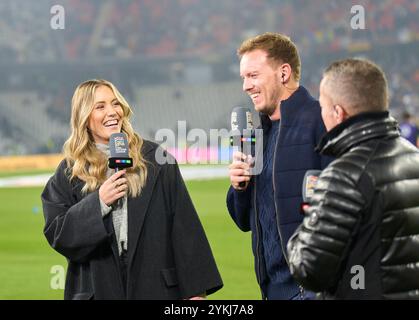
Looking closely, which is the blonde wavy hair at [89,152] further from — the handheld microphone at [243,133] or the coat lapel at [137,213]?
the handheld microphone at [243,133]

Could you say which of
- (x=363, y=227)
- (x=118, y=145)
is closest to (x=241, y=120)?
(x=118, y=145)

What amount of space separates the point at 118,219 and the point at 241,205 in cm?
64

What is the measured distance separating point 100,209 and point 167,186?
0.38 meters

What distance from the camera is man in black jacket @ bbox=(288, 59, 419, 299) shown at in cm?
271

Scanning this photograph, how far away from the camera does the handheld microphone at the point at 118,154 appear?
390cm

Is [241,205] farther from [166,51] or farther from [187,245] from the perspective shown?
[166,51]

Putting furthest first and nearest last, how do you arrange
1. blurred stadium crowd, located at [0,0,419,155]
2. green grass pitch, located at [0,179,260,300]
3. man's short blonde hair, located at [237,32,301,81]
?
blurred stadium crowd, located at [0,0,419,155] → green grass pitch, located at [0,179,260,300] → man's short blonde hair, located at [237,32,301,81]

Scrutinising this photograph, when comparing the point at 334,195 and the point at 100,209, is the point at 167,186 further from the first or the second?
the point at 334,195

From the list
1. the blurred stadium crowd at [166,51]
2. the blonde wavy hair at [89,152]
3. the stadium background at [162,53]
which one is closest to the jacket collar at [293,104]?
the blonde wavy hair at [89,152]

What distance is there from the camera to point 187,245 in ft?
13.5

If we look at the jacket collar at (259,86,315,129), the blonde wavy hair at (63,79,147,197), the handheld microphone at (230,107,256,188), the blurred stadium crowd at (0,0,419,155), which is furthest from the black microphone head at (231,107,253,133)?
the blurred stadium crowd at (0,0,419,155)

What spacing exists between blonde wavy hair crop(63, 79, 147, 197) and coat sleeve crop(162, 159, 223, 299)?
0.16 metres

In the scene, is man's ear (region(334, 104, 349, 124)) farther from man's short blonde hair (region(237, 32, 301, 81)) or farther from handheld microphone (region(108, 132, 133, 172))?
handheld microphone (region(108, 132, 133, 172))

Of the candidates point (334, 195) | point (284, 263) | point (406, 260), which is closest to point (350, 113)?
point (334, 195)
